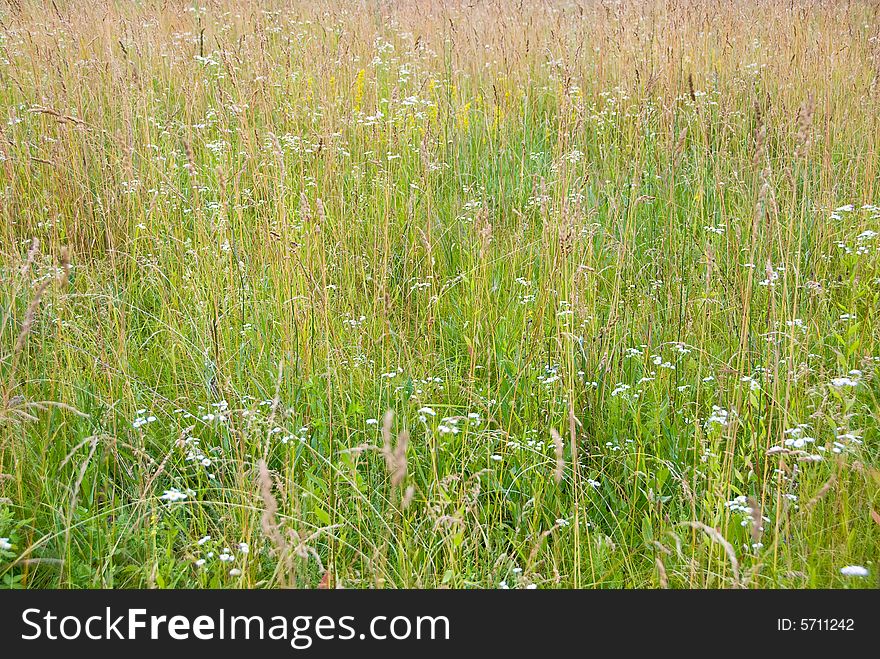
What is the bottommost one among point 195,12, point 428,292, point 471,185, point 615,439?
point 615,439

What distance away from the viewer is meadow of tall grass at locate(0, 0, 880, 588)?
5.62ft

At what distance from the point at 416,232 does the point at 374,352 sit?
89cm

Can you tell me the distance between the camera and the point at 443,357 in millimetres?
2559

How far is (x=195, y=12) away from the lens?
607cm

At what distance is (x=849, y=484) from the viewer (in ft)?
6.15

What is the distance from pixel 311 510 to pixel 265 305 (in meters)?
0.96

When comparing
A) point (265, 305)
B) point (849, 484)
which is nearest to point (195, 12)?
point (265, 305)

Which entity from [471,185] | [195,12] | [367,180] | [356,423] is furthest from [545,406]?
[195,12]

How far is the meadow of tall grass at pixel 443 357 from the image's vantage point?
1.71 m

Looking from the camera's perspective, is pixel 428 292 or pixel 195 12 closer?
pixel 428 292

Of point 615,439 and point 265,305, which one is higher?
point 265,305

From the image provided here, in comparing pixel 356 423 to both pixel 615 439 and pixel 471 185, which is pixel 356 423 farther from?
pixel 471 185
